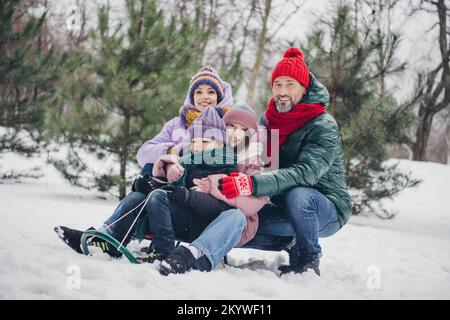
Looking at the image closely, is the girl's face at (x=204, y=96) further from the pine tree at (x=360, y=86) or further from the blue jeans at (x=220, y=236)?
the pine tree at (x=360, y=86)

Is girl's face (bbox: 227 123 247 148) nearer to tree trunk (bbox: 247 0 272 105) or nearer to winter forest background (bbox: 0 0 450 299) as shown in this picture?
winter forest background (bbox: 0 0 450 299)

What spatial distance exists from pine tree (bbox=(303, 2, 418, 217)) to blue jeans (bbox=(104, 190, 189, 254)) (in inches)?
182

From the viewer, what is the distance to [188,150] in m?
2.55

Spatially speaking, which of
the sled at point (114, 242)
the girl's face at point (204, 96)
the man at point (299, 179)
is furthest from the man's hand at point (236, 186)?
the girl's face at point (204, 96)

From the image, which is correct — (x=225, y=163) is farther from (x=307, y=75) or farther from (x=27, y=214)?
(x=27, y=214)

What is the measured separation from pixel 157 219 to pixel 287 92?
116 cm

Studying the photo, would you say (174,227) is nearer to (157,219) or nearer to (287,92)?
(157,219)

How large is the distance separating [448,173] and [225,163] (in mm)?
12593

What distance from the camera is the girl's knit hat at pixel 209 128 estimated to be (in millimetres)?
2439

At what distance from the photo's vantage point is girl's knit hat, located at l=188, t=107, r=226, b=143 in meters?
2.44

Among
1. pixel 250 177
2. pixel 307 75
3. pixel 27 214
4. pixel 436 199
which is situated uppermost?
pixel 307 75

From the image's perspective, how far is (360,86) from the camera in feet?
21.3
